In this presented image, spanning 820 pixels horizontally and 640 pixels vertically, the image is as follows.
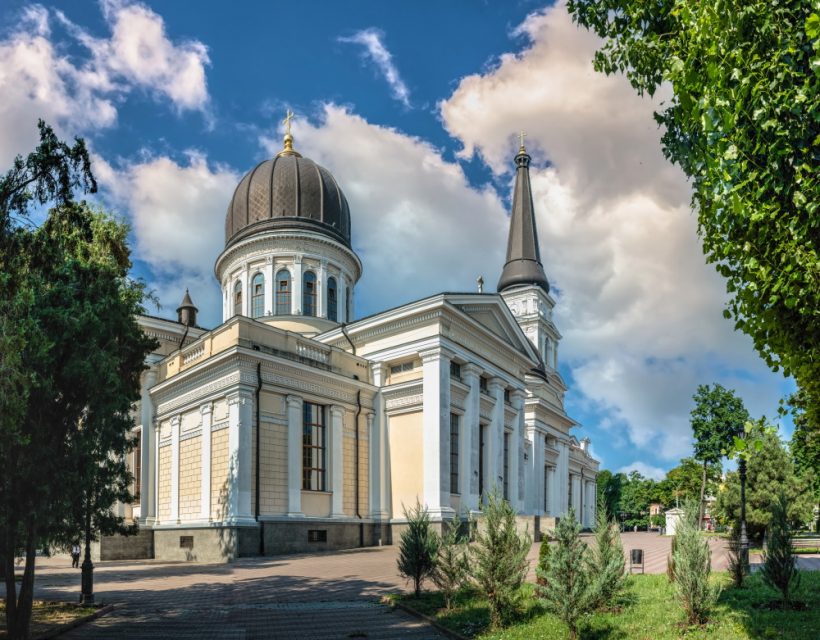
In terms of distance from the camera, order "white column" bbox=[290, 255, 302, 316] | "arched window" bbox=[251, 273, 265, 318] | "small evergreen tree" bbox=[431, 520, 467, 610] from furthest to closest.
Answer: "arched window" bbox=[251, 273, 265, 318] < "white column" bbox=[290, 255, 302, 316] < "small evergreen tree" bbox=[431, 520, 467, 610]

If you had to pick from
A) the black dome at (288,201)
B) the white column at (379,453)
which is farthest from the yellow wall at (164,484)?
the black dome at (288,201)

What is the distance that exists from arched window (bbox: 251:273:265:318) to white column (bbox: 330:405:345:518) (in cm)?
1117

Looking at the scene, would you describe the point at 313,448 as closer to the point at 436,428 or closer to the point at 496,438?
the point at 436,428

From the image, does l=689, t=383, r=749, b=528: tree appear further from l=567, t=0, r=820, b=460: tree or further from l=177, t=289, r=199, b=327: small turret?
l=567, t=0, r=820, b=460: tree

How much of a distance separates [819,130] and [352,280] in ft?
115

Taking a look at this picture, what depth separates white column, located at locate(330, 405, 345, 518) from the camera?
2838 cm

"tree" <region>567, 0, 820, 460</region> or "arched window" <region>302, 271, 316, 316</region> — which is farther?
"arched window" <region>302, 271, 316, 316</region>

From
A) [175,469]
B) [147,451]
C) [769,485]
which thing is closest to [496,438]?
[769,485]

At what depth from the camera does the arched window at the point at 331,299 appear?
38562 millimetres

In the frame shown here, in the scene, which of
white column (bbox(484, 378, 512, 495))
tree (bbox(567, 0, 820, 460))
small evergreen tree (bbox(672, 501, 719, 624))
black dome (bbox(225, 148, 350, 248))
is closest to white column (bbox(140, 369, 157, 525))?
black dome (bbox(225, 148, 350, 248))

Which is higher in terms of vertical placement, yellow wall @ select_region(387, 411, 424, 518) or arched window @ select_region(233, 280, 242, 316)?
arched window @ select_region(233, 280, 242, 316)

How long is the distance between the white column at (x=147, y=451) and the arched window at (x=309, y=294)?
9.53 metres

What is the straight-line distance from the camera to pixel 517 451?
3603cm

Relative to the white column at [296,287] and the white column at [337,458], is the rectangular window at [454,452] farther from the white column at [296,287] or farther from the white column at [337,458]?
the white column at [296,287]
